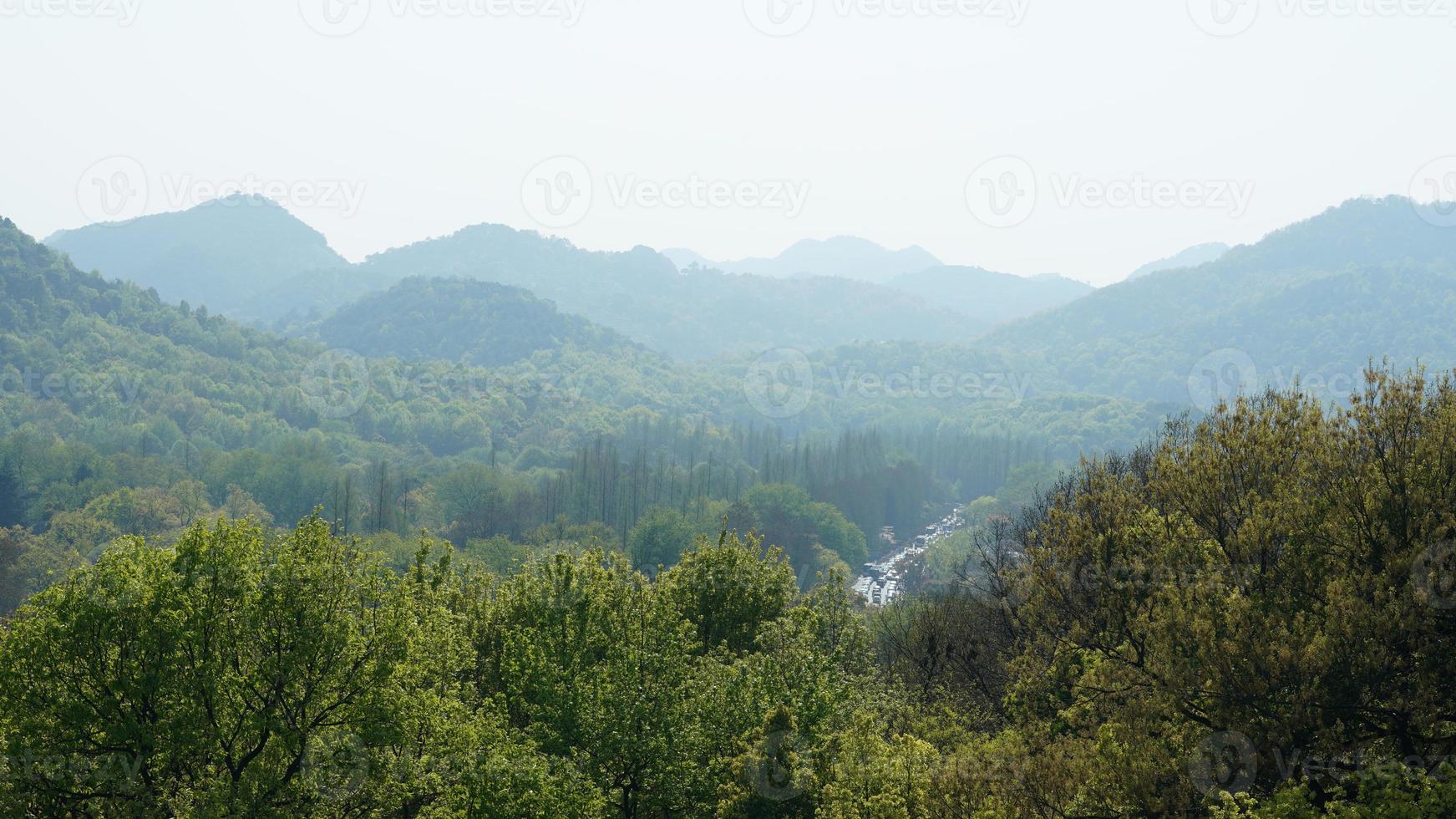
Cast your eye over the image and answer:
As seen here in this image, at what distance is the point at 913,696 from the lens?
37.8 metres

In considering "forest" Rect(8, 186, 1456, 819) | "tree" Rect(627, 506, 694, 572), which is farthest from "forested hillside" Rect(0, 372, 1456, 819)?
"tree" Rect(627, 506, 694, 572)

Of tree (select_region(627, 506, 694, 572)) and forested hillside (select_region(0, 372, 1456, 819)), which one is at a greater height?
forested hillside (select_region(0, 372, 1456, 819))

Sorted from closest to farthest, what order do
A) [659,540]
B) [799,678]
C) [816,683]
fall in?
[816,683] < [799,678] < [659,540]

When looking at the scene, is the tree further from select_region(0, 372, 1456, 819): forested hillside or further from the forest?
select_region(0, 372, 1456, 819): forested hillside

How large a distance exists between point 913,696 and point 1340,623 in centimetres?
2208

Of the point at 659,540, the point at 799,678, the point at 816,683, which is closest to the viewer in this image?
the point at 816,683

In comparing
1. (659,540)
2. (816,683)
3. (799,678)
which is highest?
(799,678)

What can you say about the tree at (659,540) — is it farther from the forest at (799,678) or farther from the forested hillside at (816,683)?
the forested hillside at (816,683)

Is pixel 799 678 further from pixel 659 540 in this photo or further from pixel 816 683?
pixel 659 540

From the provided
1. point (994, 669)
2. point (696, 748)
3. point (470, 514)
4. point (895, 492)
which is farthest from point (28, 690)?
point (895, 492)

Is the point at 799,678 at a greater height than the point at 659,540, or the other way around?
the point at 799,678

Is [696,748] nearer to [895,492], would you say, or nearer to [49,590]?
[49,590]

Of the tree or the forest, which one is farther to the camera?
the tree

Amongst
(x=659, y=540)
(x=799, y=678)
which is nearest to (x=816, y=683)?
(x=799, y=678)
